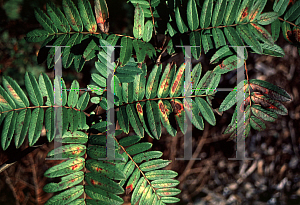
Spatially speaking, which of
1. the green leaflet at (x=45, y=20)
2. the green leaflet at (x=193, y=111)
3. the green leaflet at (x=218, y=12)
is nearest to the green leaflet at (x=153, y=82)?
the green leaflet at (x=193, y=111)

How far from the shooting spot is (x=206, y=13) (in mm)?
698

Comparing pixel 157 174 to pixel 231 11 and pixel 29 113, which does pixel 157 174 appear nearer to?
pixel 29 113

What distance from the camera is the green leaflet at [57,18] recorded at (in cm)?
70

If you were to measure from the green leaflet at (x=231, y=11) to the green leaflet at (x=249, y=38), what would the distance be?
33mm

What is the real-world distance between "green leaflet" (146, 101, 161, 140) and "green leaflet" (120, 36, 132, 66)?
5.7 inches

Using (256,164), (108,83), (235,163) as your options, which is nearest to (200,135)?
(235,163)

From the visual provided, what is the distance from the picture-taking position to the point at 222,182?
192cm

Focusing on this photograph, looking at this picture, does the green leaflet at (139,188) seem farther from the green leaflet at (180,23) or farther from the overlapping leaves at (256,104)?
the green leaflet at (180,23)

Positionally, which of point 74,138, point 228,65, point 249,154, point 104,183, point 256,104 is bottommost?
point 249,154

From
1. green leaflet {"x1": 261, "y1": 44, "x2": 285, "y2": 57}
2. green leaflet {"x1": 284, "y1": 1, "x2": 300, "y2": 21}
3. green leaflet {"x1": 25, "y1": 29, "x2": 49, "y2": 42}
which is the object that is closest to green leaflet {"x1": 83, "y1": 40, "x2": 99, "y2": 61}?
green leaflet {"x1": 25, "y1": 29, "x2": 49, "y2": 42}

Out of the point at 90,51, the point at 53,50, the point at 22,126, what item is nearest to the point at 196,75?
the point at 90,51

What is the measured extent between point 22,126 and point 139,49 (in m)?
0.40

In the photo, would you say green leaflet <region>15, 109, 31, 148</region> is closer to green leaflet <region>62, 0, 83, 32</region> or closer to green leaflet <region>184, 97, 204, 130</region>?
green leaflet <region>62, 0, 83, 32</region>

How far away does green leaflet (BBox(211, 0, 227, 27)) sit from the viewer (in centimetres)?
68
